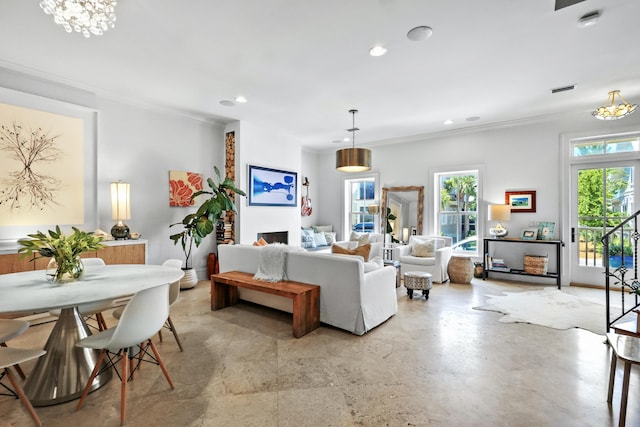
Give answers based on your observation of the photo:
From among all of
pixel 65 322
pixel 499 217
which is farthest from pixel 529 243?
pixel 65 322

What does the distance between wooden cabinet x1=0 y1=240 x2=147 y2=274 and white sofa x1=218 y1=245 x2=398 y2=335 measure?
1987 mm

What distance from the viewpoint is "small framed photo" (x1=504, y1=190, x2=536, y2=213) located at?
211 inches

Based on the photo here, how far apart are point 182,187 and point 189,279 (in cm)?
154

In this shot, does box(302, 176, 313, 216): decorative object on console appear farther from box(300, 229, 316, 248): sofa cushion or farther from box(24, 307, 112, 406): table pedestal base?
box(24, 307, 112, 406): table pedestal base

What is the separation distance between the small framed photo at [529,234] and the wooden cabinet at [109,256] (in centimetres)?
616

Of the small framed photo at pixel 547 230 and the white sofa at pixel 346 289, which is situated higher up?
the small framed photo at pixel 547 230

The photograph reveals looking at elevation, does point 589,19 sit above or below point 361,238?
above

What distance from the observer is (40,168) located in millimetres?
3691

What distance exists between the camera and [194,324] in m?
3.31

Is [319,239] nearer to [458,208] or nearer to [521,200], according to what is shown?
[458,208]

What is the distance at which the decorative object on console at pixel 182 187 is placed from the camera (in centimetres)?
499

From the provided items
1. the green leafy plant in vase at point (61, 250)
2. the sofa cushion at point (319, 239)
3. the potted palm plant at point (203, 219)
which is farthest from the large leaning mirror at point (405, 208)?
the green leafy plant in vase at point (61, 250)

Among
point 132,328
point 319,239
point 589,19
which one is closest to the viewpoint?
point 132,328

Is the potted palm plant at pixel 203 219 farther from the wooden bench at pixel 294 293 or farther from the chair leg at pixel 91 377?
the chair leg at pixel 91 377
